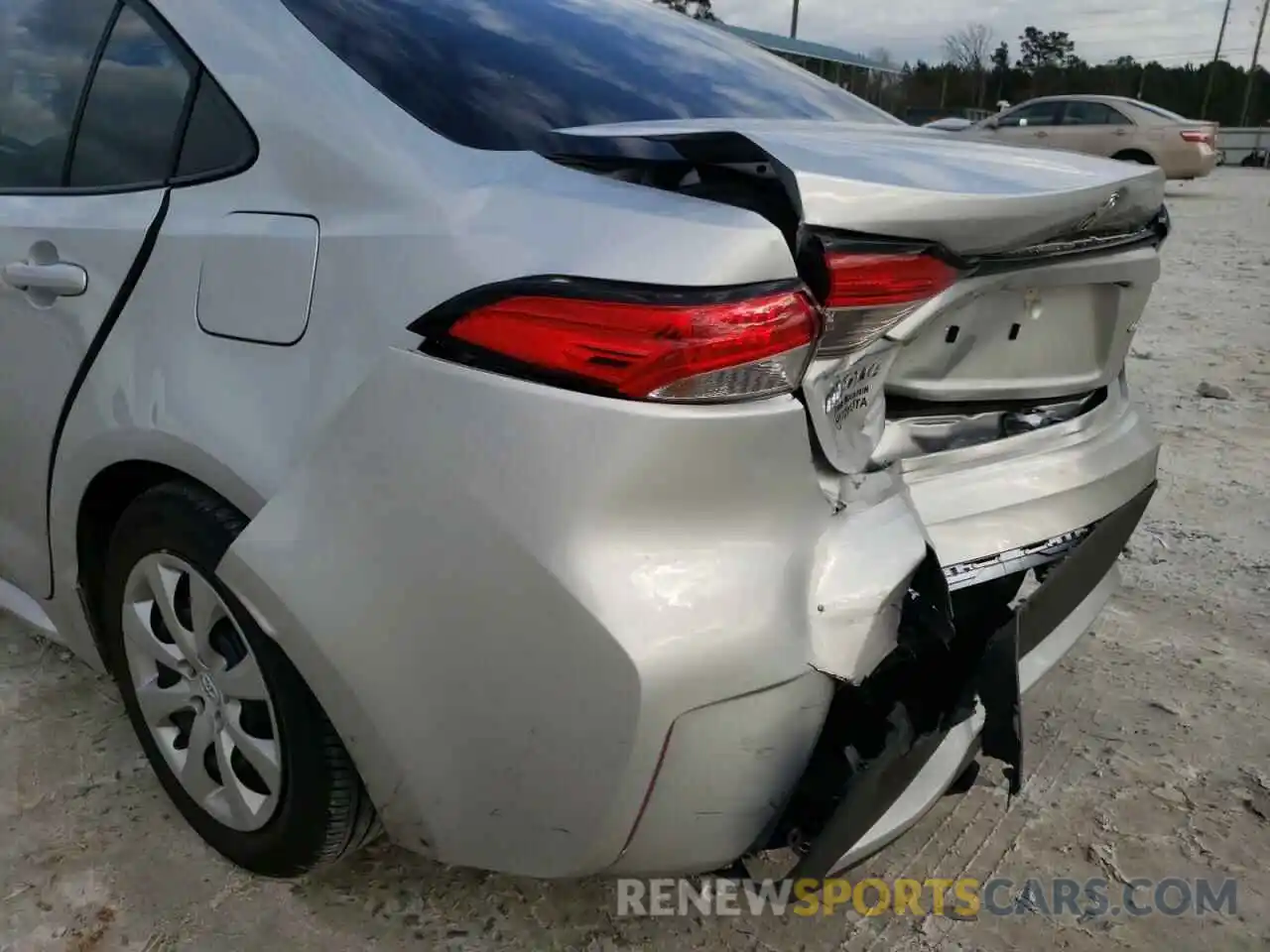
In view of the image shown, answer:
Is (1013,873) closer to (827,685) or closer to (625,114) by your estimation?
(827,685)

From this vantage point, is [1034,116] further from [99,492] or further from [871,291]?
[99,492]

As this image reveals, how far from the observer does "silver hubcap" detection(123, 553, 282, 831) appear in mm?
1716

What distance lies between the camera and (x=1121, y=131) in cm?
1644

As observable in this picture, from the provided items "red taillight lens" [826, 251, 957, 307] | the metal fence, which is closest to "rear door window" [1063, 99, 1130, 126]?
"red taillight lens" [826, 251, 957, 307]

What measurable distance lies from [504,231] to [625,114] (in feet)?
1.81

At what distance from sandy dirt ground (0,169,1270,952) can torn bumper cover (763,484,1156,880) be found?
488mm

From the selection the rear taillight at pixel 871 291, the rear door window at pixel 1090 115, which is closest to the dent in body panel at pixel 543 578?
the rear taillight at pixel 871 291

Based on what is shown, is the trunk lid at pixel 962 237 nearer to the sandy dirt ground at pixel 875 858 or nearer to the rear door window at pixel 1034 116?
the sandy dirt ground at pixel 875 858

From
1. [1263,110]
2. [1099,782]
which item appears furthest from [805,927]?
[1263,110]

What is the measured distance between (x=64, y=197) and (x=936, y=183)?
1556 mm

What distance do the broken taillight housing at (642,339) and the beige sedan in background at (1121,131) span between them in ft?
54.6

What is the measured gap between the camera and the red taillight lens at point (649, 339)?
1.29m

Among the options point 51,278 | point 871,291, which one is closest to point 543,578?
point 871,291

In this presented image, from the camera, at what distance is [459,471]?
52.6 inches
